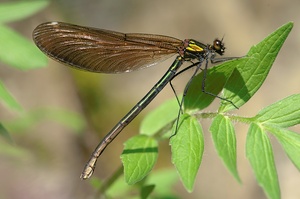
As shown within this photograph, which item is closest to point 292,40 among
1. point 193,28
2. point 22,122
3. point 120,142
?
point 193,28

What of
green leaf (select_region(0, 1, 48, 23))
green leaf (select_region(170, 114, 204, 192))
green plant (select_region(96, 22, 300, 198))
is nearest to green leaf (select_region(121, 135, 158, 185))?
green plant (select_region(96, 22, 300, 198))

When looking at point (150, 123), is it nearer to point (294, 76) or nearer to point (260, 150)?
point (260, 150)

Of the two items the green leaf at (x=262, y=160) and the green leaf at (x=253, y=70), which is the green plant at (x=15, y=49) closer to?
the green leaf at (x=253, y=70)

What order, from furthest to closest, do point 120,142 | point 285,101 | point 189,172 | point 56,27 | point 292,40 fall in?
point 292,40, point 120,142, point 56,27, point 285,101, point 189,172

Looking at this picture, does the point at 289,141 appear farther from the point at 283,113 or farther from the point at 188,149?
the point at 188,149

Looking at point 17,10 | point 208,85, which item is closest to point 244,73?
point 208,85

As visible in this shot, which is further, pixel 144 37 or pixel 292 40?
pixel 292 40

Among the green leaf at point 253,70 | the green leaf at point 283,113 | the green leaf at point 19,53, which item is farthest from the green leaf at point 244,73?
the green leaf at point 19,53
